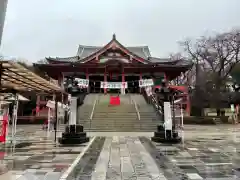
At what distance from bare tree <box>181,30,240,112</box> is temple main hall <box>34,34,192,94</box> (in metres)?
6.33

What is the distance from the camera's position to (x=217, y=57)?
36531 mm

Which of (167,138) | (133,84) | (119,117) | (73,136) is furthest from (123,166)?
(133,84)

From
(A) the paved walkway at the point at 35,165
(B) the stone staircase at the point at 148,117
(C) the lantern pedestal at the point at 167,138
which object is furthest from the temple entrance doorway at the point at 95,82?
(A) the paved walkway at the point at 35,165

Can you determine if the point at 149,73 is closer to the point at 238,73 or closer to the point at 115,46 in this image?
the point at 115,46

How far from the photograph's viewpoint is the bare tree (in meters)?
34.1

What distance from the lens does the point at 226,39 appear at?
34.8 m

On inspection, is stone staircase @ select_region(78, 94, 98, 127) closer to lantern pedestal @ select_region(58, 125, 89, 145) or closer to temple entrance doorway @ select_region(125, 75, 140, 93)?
lantern pedestal @ select_region(58, 125, 89, 145)

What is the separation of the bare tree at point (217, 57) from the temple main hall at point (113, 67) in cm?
633

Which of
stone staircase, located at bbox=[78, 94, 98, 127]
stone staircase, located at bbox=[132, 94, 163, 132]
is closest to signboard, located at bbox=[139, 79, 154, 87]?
stone staircase, located at bbox=[132, 94, 163, 132]

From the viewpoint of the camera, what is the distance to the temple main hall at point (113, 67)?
100 ft

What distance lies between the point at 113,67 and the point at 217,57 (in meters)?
17.2

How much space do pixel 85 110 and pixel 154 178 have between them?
17.0 m

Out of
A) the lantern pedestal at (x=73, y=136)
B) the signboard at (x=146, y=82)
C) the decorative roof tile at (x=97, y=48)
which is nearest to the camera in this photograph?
the lantern pedestal at (x=73, y=136)

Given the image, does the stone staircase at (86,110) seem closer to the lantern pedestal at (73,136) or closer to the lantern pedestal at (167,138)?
the lantern pedestal at (73,136)
